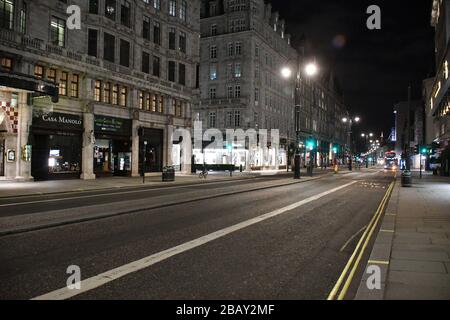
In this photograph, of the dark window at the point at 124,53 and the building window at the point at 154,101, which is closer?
the dark window at the point at 124,53

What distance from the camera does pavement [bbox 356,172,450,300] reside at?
15.9ft

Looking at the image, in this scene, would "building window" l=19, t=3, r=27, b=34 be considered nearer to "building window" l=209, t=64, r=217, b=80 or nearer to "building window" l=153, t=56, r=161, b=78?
"building window" l=153, t=56, r=161, b=78

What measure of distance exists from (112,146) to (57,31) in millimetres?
10143

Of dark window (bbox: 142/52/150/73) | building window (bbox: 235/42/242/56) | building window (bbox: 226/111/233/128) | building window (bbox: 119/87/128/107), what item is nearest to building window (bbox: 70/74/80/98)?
building window (bbox: 119/87/128/107)

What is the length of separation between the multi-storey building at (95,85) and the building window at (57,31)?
0.23 feet

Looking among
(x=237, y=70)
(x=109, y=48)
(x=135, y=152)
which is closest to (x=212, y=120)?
(x=237, y=70)

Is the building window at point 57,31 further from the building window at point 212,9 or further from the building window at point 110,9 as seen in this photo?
the building window at point 212,9

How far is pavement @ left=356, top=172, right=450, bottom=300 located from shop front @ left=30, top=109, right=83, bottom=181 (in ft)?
74.2

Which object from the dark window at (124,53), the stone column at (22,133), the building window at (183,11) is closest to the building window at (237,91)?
the building window at (183,11)

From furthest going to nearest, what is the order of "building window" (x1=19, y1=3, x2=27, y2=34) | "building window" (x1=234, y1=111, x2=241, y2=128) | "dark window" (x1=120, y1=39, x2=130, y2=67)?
"building window" (x1=234, y1=111, x2=241, y2=128), "dark window" (x1=120, y1=39, x2=130, y2=67), "building window" (x1=19, y1=3, x2=27, y2=34)

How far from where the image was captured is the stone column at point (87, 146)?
29.5 metres
